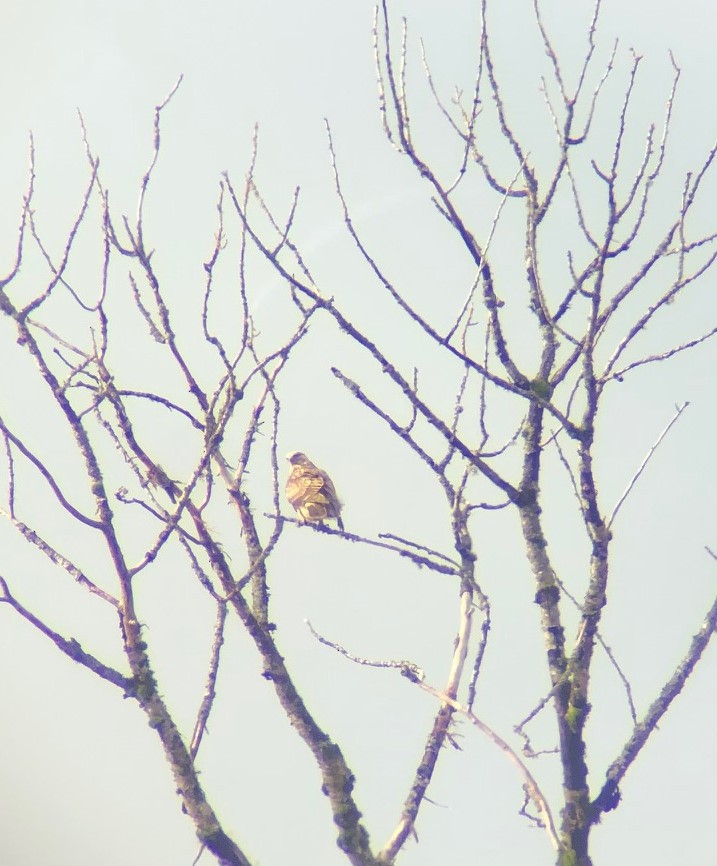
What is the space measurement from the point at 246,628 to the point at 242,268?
1.49 meters

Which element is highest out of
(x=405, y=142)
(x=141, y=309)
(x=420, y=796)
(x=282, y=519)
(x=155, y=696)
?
(x=405, y=142)

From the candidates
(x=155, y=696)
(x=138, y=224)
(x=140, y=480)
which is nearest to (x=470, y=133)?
(x=138, y=224)

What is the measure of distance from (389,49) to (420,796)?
118 inches

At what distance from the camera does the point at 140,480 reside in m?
4.41

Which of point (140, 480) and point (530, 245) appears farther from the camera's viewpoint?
point (140, 480)

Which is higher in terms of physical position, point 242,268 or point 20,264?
point 242,268

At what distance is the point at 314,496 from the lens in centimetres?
658

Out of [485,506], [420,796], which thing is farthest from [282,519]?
[420,796]

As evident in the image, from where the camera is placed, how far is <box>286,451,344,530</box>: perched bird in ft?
21.6

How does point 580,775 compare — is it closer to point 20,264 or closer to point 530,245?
point 530,245

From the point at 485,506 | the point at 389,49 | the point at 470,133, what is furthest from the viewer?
the point at 485,506

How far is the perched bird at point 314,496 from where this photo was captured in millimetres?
6574

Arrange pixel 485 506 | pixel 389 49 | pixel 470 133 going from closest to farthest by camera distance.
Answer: pixel 389 49 → pixel 470 133 → pixel 485 506

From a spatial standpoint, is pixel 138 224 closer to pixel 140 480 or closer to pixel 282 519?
pixel 140 480
